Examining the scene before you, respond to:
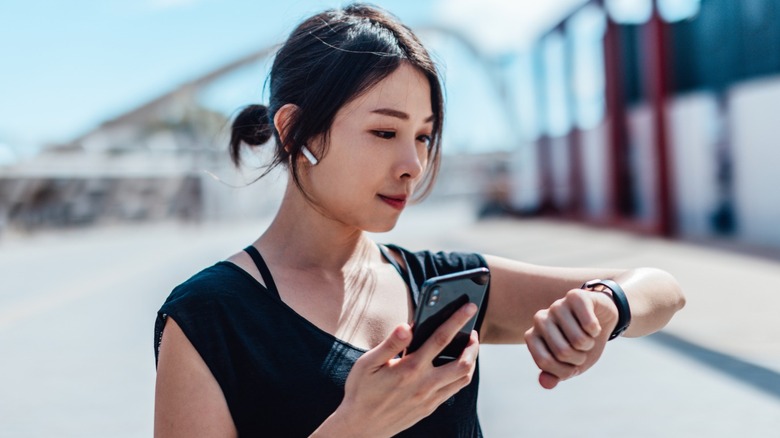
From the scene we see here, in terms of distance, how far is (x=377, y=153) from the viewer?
169 cm

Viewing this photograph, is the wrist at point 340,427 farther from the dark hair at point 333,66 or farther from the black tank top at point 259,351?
the dark hair at point 333,66

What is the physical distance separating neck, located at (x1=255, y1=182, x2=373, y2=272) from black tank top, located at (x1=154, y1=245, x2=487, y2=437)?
0.18 metres

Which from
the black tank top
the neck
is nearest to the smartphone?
the black tank top

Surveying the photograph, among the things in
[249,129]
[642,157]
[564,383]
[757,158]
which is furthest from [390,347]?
→ [642,157]

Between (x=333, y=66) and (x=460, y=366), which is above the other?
(x=333, y=66)

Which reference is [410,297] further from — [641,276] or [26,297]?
[26,297]

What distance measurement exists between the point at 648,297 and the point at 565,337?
44 centimetres

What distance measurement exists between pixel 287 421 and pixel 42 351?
20.0 ft

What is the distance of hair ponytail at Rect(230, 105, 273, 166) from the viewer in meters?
2.03

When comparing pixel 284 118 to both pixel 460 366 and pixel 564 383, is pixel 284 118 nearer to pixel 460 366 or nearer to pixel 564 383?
pixel 460 366

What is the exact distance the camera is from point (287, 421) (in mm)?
1566

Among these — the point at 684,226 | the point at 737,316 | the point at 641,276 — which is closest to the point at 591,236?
the point at 684,226

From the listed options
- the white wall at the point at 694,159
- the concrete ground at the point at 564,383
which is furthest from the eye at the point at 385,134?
the white wall at the point at 694,159

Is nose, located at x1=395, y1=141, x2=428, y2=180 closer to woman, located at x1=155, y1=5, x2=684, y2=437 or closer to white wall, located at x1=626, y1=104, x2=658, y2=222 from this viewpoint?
woman, located at x1=155, y1=5, x2=684, y2=437
